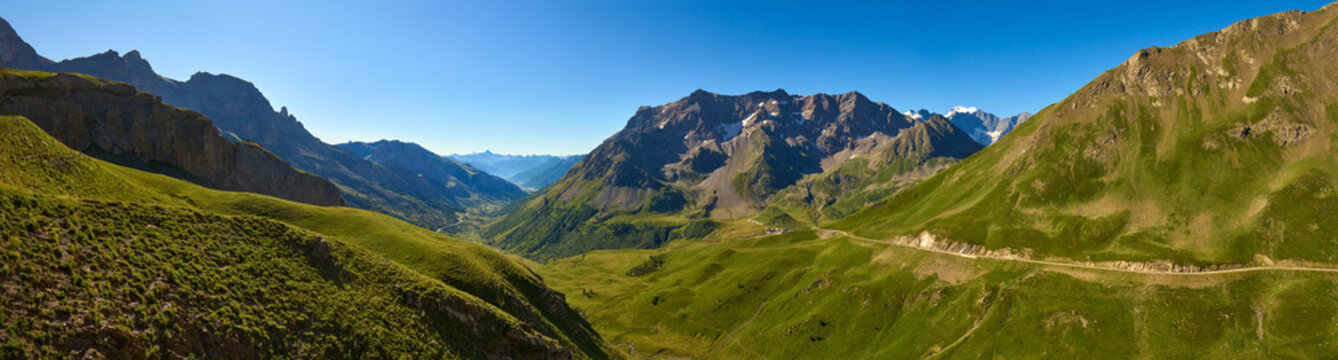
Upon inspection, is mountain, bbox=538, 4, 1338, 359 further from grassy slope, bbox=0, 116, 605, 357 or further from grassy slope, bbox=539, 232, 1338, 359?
grassy slope, bbox=0, 116, 605, 357

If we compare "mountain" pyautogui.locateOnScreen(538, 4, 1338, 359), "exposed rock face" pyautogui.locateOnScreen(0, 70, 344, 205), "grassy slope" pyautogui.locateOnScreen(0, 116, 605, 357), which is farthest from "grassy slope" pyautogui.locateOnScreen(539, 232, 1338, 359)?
"exposed rock face" pyautogui.locateOnScreen(0, 70, 344, 205)

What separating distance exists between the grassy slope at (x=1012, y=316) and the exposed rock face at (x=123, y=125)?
591 ft

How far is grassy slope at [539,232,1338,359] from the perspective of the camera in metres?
108

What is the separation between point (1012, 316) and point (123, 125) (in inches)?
11737

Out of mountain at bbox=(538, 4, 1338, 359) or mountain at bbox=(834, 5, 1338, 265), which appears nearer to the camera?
mountain at bbox=(538, 4, 1338, 359)

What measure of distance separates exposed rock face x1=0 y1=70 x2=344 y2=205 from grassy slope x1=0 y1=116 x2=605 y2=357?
271ft

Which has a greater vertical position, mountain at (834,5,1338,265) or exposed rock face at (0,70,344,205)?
mountain at (834,5,1338,265)

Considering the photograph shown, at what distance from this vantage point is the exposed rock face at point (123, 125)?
411 feet

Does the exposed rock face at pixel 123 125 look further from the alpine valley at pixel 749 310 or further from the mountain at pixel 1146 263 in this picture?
the mountain at pixel 1146 263

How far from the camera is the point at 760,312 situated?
195375 millimetres

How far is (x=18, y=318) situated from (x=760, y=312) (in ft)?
637

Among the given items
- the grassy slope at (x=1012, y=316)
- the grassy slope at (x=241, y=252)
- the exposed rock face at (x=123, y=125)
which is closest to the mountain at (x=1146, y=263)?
the grassy slope at (x=1012, y=316)

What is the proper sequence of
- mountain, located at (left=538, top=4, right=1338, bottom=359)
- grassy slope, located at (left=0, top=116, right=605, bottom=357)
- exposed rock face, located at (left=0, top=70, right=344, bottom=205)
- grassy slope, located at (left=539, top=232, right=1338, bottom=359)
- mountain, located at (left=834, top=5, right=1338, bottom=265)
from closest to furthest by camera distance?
grassy slope, located at (left=0, top=116, right=605, bottom=357) → grassy slope, located at (left=539, top=232, right=1338, bottom=359) → mountain, located at (left=538, top=4, right=1338, bottom=359) → exposed rock face, located at (left=0, top=70, right=344, bottom=205) → mountain, located at (left=834, top=5, right=1338, bottom=265)

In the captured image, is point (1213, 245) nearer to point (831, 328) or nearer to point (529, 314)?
point (831, 328)
